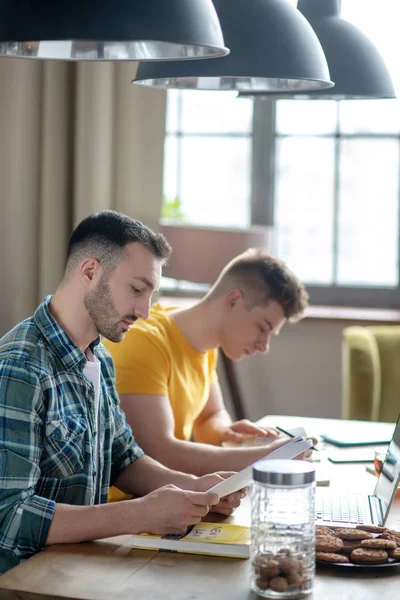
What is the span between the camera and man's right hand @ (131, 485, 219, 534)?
1.50 m

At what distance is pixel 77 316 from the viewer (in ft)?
5.63

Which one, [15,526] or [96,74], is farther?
[96,74]

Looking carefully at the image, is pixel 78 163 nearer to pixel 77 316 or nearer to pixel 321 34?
pixel 321 34

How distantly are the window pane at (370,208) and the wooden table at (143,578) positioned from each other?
2.85 metres

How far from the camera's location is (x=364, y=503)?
181cm

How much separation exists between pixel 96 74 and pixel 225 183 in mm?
829

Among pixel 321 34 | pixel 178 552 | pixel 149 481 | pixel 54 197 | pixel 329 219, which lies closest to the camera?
pixel 178 552

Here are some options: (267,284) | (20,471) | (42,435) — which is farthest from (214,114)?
(20,471)

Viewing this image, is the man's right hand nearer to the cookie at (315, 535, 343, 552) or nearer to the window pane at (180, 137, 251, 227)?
the cookie at (315, 535, 343, 552)

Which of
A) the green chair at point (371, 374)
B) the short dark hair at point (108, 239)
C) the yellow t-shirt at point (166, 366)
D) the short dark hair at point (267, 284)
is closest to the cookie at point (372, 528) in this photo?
the short dark hair at point (108, 239)

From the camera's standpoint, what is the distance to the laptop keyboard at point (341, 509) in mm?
1663

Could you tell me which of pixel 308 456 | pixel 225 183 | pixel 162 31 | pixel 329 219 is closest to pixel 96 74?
pixel 225 183

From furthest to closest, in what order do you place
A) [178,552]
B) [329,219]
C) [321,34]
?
[329,219]
[321,34]
[178,552]

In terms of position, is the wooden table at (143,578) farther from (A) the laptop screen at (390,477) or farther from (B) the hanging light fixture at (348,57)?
(B) the hanging light fixture at (348,57)
